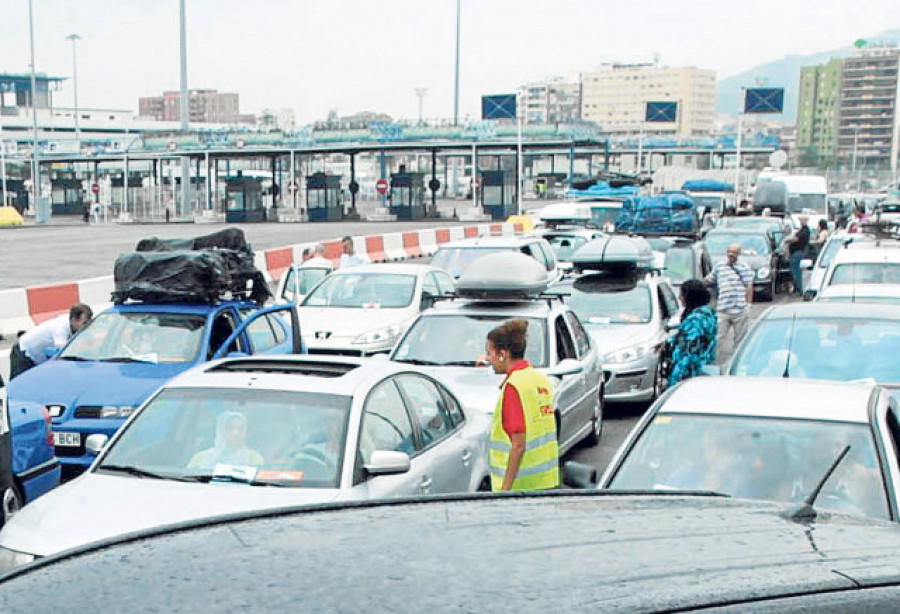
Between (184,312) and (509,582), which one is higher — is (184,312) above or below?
below

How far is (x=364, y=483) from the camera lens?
5.91m

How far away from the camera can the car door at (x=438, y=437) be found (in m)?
6.63

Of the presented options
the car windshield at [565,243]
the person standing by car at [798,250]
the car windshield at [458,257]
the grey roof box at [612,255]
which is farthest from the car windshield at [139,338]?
the person standing by car at [798,250]

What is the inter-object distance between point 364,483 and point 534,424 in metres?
1.08

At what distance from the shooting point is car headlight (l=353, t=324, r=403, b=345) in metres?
13.6

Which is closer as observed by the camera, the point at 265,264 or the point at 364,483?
the point at 364,483

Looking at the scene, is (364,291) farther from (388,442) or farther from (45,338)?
(388,442)

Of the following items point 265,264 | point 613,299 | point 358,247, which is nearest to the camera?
point 613,299

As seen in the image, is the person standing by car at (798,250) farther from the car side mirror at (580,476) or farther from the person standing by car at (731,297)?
the car side mirror at (580,476)

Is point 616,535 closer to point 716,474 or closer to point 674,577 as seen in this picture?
point 674,577

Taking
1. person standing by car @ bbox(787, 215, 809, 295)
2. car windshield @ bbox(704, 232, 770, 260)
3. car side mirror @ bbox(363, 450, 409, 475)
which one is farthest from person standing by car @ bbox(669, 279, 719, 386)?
person standing by car @ bbox(787, 215, 809, 295)

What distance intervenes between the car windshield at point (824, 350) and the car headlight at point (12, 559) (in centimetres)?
536

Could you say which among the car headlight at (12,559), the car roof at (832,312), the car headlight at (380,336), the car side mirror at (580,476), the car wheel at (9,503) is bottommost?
the car headlight at (380,336)

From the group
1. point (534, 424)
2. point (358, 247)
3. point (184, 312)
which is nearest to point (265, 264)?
point (358, 247)
